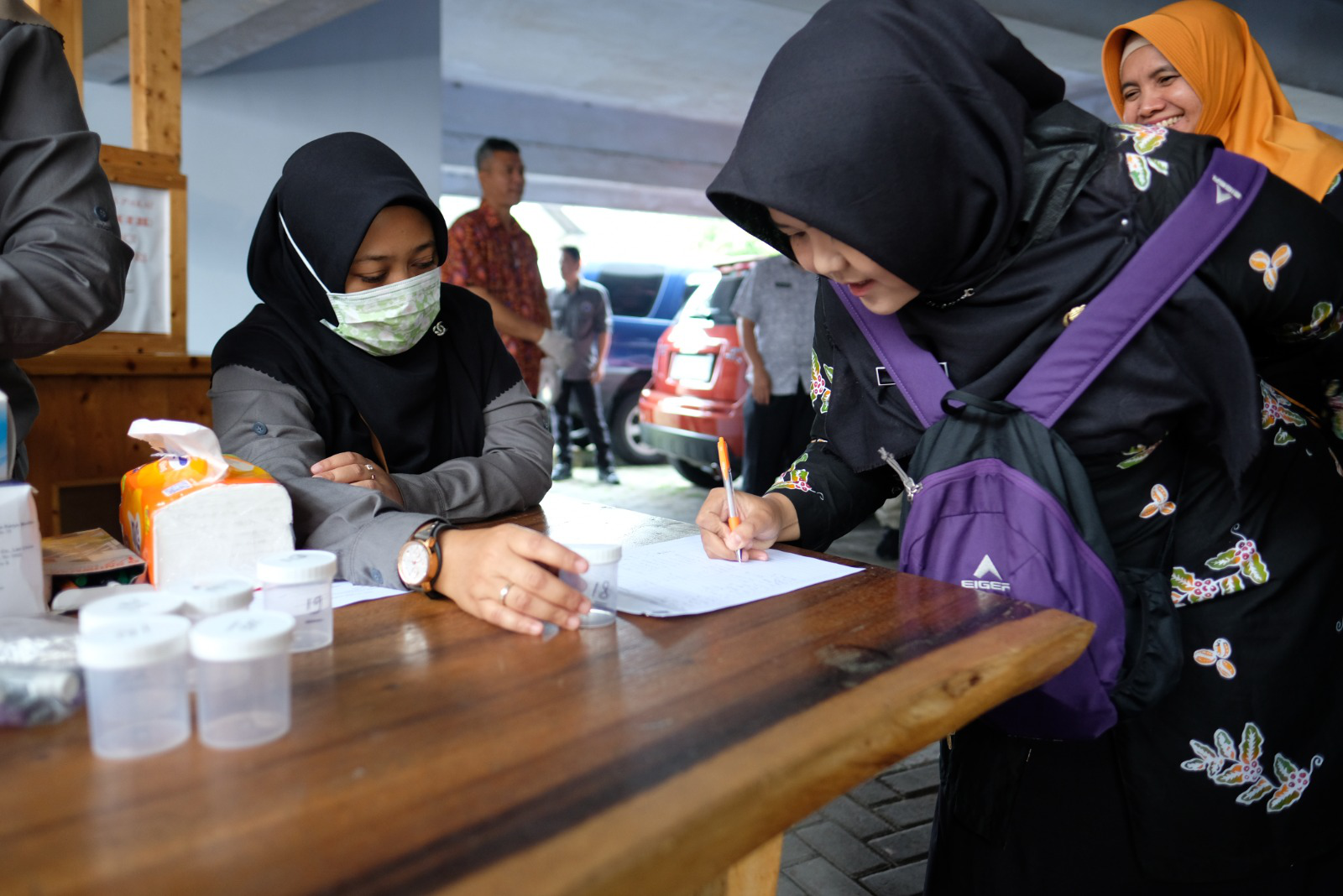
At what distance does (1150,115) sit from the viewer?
205cm

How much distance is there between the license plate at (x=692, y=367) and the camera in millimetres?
5949

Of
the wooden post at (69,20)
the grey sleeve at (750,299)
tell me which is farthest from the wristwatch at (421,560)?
the grey sleeve at (750,299)

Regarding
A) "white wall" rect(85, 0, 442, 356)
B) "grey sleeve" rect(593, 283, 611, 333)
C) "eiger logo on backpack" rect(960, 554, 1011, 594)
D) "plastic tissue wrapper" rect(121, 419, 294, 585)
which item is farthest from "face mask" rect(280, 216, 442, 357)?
"grey sleeve" rect(593, 283, 611, 333)

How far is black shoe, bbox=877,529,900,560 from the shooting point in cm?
464

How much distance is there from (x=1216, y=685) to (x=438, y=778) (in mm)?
972

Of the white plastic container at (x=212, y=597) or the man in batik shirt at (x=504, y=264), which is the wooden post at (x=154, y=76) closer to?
the man in batik shirt at (x=504, y=264)

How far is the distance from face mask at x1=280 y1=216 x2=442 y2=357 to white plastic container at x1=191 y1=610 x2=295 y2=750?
3.13 feet

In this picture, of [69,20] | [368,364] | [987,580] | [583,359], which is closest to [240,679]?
[987,580]

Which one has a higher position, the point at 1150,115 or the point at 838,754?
the point at 1150,115

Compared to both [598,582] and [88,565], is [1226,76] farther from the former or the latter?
[88,565]

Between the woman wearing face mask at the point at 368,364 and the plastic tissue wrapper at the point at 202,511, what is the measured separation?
20 cm

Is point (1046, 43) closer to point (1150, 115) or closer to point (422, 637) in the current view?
point (1150, 115)

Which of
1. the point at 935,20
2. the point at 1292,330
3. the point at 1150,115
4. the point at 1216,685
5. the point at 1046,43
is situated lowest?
the point at 1216,685

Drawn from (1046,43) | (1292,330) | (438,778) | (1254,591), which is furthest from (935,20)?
(1046,43)
